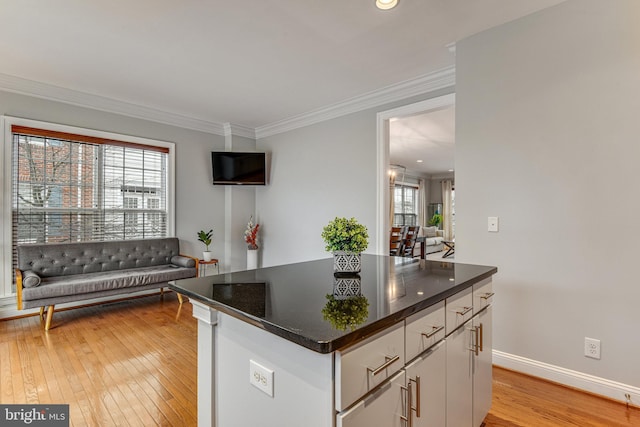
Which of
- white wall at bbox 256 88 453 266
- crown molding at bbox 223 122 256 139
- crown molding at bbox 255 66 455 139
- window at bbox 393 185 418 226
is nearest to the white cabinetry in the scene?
white wall at bbox 256 88 453 266

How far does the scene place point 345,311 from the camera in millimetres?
1049

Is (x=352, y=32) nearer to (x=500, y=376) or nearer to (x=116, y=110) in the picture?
(x=500, y=376)

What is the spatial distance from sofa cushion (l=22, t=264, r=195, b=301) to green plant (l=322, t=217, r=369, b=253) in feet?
10.2

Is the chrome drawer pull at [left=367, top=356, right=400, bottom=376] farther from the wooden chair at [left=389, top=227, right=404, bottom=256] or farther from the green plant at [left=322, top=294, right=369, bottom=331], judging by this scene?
the wooden chair at [left=389, top=227, right=404, bottom=256]

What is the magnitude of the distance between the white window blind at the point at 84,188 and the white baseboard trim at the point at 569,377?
177 inches

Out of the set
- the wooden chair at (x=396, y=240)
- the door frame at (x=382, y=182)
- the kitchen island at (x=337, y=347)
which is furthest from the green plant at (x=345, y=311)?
the wooden chair at (x=396, y=240)

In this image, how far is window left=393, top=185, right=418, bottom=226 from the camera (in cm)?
1026

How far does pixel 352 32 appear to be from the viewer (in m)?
2.52

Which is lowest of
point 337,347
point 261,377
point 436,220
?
point 261,377

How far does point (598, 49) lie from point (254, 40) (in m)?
2.51

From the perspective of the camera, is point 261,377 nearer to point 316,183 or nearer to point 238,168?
point 316,183

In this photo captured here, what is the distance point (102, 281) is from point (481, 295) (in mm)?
3816

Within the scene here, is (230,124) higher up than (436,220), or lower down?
higher up

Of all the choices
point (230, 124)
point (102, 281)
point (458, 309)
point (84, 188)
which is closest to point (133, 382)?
point (102, 281)
